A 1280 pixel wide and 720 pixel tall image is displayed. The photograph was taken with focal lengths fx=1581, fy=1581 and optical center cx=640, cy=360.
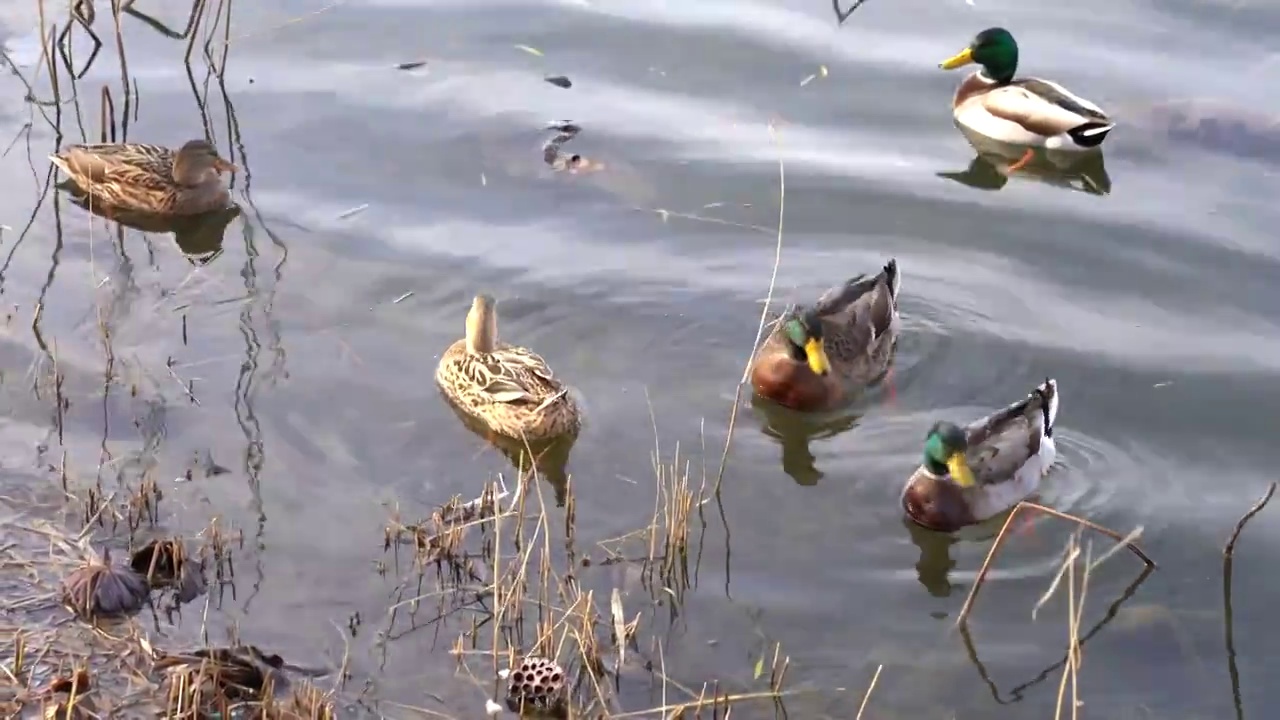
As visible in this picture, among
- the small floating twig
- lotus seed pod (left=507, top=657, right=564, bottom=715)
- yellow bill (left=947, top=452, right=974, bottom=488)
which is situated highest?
lotus seed pod (left=507, top=657, right=564, bottom=715)

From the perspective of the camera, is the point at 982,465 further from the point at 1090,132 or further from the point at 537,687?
the point at 1090,132

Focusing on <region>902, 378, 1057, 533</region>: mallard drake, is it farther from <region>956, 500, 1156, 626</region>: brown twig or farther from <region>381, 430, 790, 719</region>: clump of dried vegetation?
<region>381, 430, 790, 719</region>: clump of dried vegetation

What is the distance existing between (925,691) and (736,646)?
69 centimetres

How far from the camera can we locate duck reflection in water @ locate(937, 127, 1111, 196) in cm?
1002

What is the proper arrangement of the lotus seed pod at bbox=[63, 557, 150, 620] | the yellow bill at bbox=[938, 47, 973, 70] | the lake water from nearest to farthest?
the lotus seed pod at bbox=[63, 557, 150, 620], the lake water, the yellow bill at bbox=[938, 47, 973, 70]

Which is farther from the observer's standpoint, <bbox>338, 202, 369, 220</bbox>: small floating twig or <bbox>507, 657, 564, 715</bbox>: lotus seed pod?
<bbox>338, 202, 369, 220</bbox>: small floating twig

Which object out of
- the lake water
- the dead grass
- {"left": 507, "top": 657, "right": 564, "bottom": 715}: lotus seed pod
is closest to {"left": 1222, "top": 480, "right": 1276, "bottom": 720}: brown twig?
the lake water

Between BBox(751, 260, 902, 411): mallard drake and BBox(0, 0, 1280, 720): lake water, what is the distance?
134 millimetres

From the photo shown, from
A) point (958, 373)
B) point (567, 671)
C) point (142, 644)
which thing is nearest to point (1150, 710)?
point (567, 671)

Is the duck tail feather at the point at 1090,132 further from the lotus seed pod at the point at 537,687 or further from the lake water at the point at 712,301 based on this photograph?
the lotus seed pod at the point at 537,687

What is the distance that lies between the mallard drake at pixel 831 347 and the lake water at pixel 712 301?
5.3 inches

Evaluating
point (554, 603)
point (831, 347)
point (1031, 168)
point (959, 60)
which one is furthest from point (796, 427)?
point (959, 60)

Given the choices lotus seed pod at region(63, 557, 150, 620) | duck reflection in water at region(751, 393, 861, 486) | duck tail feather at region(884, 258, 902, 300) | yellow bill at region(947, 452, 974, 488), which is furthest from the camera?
duck tail feather at region(884, 258, 902, 300)

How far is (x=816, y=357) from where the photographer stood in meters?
7.68
